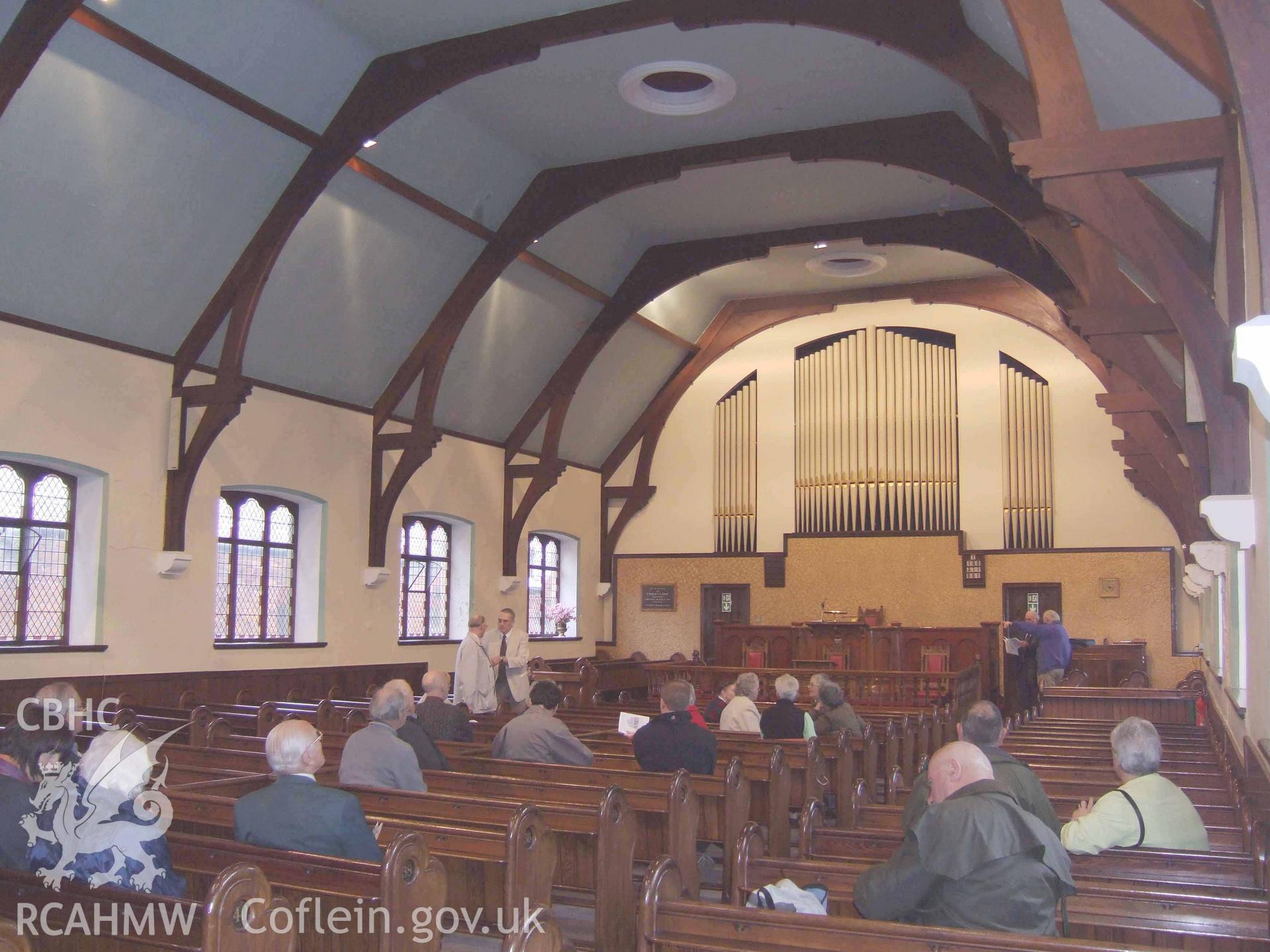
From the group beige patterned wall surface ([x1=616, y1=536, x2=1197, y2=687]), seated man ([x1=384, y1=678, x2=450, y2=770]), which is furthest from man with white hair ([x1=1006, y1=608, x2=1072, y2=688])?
seated man ([x1=384, y1=678, x2=450, y2=770])

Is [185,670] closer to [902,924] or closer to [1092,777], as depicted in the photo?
[1092,777]

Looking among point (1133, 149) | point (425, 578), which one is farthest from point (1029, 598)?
point (1133, 149)

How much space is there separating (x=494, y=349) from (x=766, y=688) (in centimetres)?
490

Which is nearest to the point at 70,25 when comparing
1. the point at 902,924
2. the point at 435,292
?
the point at 435,292

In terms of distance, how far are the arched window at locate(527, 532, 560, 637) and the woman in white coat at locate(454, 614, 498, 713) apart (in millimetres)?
5267

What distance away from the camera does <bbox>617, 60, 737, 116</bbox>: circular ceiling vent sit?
958cm

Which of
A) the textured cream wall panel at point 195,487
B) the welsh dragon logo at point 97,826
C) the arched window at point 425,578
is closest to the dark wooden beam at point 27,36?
the textured cream wall panel at point 195,487

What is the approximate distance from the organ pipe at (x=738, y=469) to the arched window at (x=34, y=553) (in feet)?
30.3

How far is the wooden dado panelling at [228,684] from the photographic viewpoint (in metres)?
8.83

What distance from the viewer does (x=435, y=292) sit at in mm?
11695

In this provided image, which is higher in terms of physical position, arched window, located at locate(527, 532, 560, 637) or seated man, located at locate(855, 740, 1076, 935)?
arched window, located at locate(527, 532, 560, 637)

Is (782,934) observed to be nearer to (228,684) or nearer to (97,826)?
(97,826)

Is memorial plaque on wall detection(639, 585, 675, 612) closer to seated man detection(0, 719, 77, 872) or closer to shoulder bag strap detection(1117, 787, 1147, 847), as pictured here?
shoulder bag strap detection(1117, 787, 1147, 847)

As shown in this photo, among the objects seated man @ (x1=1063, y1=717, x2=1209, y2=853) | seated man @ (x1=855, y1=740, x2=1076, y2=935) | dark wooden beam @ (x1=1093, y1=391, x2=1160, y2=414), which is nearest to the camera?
seated man @ (x1=855, y1=740, x2=1076, y2=935)
